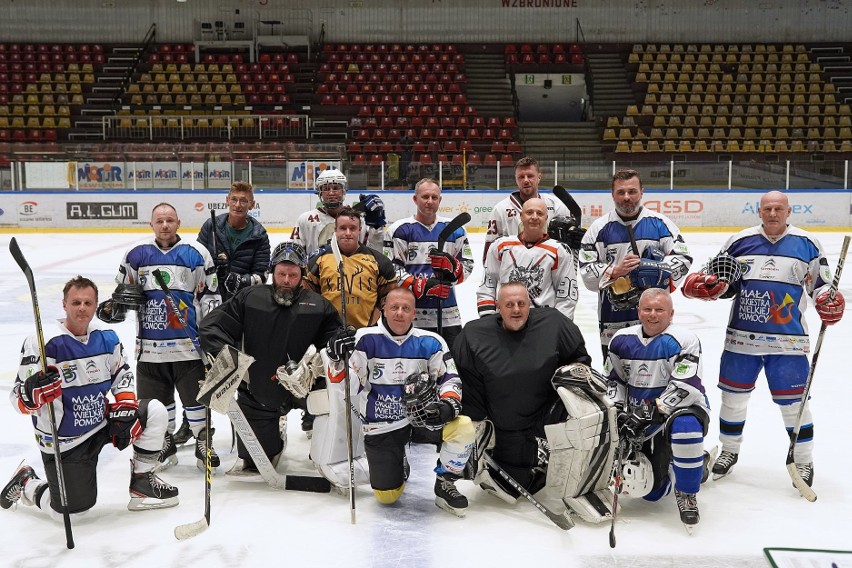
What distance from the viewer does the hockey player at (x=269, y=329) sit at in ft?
13.9

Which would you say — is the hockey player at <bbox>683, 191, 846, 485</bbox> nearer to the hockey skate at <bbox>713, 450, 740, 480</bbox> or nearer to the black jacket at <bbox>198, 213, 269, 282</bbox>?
the hockey skate at <bbox>713, 450, 740, 480</bbox>

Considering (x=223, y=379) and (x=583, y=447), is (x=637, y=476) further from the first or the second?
(x=223, y=379)

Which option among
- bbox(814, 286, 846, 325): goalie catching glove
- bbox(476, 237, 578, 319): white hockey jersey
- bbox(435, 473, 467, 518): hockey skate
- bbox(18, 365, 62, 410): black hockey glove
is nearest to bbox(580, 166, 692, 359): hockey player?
bbox(476, 237, 578, 319): white hockey jersey

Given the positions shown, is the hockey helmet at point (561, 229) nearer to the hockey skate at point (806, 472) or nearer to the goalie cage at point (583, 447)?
the goalie cage at point (583, 447)

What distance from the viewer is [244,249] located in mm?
5055

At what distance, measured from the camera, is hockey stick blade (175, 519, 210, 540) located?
12.0 feet

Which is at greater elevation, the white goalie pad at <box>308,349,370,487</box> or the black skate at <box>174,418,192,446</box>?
the white goalie pad at <box>308,349,370,487</box>

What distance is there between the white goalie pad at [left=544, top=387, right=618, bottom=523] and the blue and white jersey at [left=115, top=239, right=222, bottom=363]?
187cm

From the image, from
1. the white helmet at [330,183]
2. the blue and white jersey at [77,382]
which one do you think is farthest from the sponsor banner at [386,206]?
the blue and white jersey at [77,382]

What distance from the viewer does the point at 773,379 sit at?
4.28 m

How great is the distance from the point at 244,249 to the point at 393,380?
4.84ft

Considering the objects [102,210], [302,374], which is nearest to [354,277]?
[302,374]

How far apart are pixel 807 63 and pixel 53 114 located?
17.5 meters

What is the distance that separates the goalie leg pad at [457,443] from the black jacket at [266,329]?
869mm
